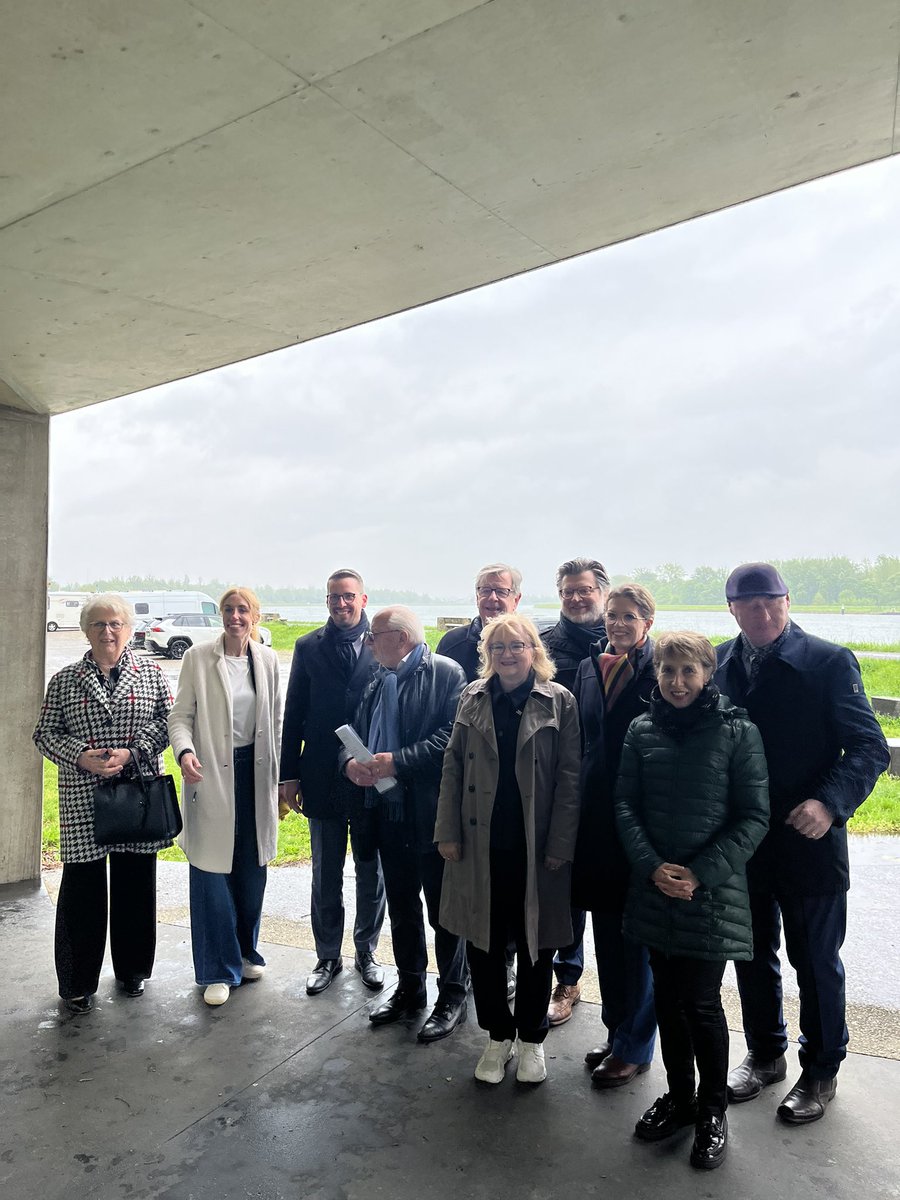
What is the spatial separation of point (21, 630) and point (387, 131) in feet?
12.2

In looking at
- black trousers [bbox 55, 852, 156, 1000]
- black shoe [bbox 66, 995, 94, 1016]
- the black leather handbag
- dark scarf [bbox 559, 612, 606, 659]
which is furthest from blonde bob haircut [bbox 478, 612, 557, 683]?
black shoe [bbox 66, 995, 94, 1016]

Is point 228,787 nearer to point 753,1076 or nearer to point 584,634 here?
point 584,634

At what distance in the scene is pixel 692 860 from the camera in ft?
8.20

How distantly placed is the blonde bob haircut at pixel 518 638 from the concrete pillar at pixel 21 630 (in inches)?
126

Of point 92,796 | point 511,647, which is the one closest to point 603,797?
point 511,647

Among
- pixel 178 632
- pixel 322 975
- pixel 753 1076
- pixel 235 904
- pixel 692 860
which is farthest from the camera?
pixel 178 632

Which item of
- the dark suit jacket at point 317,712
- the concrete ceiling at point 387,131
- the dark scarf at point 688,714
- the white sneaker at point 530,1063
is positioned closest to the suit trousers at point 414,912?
the dark suit jacket at point 317,712

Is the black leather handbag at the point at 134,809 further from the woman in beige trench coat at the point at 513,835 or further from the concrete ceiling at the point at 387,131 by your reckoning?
the concrete ceiling at the point at 387,131

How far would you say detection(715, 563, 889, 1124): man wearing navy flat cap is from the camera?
2.60 metres

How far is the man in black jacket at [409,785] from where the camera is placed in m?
3.29

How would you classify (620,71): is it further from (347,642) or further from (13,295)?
(13,295)

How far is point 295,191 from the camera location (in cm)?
275

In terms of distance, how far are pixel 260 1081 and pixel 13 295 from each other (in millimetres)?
3182

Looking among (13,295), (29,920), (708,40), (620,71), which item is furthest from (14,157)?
(29,920)
